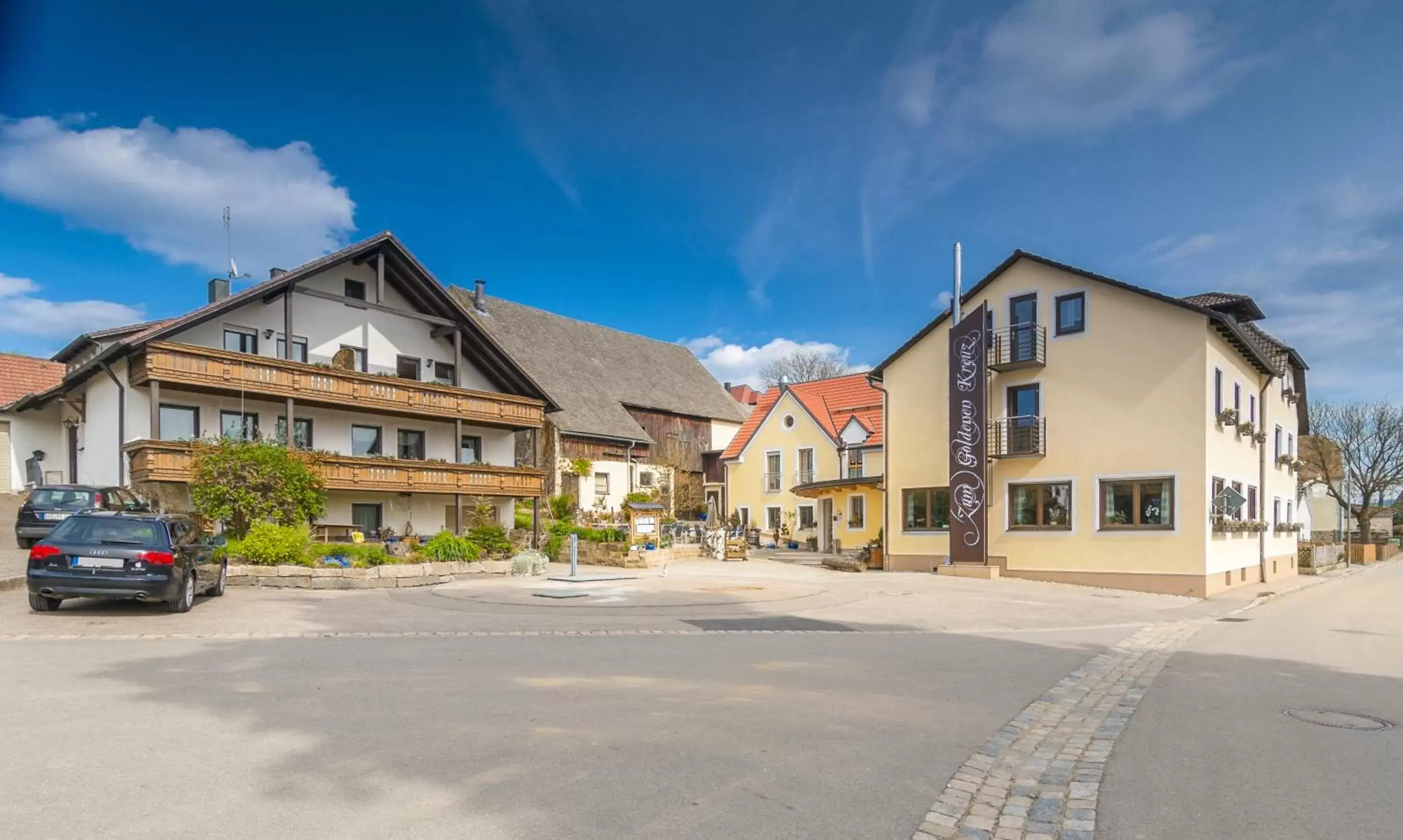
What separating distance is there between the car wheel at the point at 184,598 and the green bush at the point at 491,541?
29.4 feet

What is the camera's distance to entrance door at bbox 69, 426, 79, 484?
28.6 meters

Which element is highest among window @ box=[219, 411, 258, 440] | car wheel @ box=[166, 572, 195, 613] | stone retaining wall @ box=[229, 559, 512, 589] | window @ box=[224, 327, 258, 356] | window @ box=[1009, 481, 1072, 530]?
window @ box=[224, 327, 258, 356]

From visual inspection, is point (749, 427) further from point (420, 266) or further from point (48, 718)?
point (48, 718)

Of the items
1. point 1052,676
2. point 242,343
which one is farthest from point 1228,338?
point 242,343

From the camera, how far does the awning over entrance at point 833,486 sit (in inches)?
1361

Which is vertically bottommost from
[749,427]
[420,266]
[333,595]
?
[333,595]

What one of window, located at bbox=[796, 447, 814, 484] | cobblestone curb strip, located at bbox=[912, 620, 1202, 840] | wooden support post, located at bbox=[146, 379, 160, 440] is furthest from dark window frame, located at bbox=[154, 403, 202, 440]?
window, located at bbox=[796, 447, 814, 484]

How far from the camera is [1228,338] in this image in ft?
83.1

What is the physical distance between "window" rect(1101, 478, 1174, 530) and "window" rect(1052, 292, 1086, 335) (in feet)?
13.8

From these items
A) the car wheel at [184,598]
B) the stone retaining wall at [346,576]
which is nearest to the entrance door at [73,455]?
the stone retaining wall at [346,576]

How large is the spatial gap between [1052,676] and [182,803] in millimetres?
8699

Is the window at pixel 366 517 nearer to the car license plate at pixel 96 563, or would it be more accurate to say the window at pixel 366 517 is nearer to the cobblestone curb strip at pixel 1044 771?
the car license plate at pixel 96 563

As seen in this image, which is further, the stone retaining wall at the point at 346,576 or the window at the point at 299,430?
the window at the point at 299,430

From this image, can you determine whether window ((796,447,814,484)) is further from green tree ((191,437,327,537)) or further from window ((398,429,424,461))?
green tree ((191,437,327,537))
